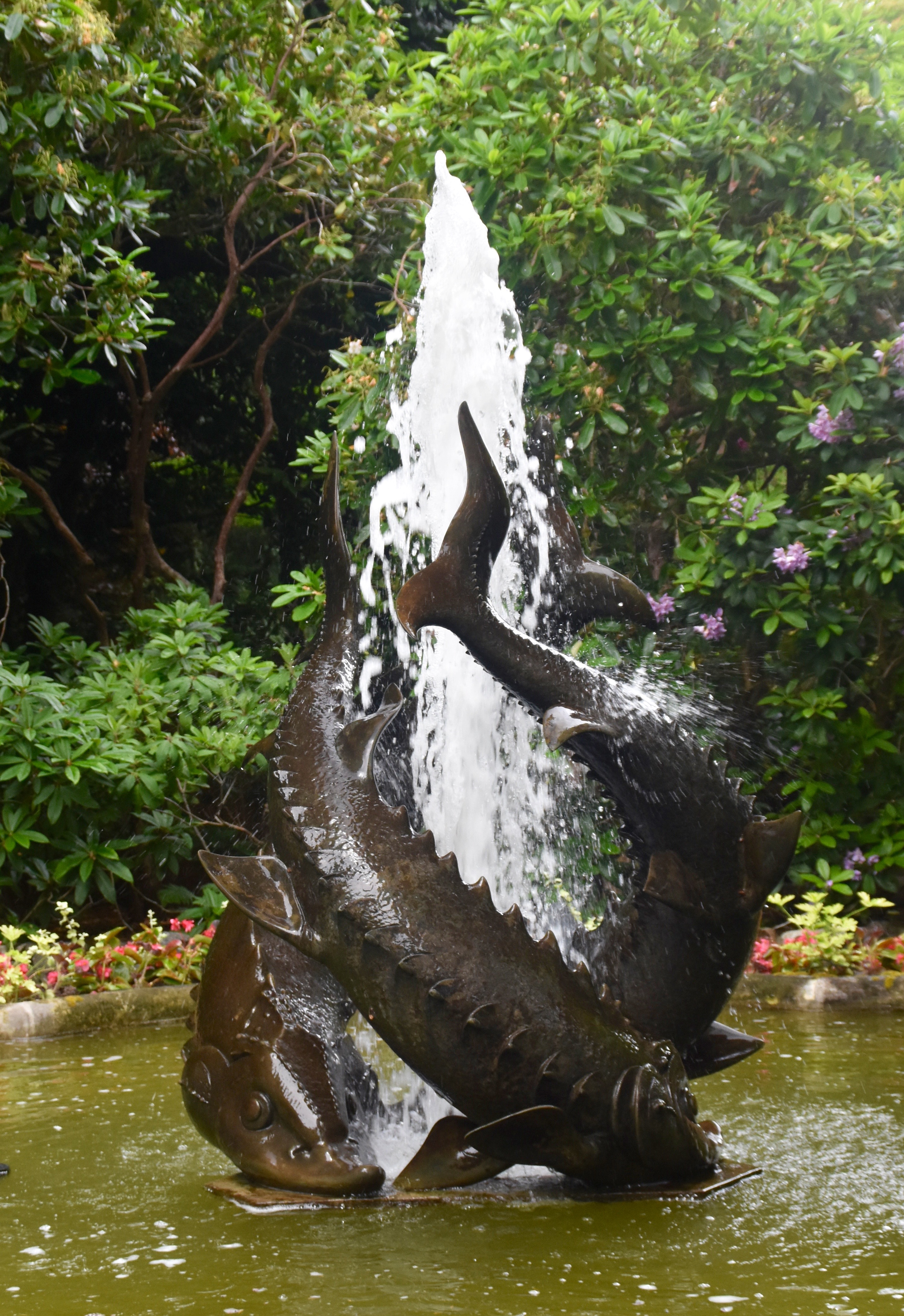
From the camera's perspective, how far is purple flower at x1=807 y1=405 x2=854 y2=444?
7.44 meters

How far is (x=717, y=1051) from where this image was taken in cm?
388

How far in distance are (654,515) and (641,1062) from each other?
18.7 ft

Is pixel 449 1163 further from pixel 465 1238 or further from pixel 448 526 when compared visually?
pixel 448 526

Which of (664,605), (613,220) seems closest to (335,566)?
(613,220)

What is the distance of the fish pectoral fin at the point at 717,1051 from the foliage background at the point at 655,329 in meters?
2.71

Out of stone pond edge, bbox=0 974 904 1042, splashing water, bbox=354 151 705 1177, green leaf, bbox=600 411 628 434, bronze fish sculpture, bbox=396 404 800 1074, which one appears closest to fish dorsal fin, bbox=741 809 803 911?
bronze fish sculpture, bbox=396 404 800 1074

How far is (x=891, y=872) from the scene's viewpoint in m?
8.10

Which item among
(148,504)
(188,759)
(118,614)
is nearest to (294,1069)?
(188,759)

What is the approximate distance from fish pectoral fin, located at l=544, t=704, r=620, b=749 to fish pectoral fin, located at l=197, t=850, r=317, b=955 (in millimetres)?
870

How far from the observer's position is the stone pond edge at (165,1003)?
640cm

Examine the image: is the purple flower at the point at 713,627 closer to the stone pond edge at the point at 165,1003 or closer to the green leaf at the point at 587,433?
the green leaf at the point at 587,433

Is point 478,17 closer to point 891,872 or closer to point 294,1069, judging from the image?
point 891,872

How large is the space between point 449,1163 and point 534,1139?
312 millimetres

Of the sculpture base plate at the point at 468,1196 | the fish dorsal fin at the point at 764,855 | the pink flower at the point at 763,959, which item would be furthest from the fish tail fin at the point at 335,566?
the pink flower at the point at 763,959
